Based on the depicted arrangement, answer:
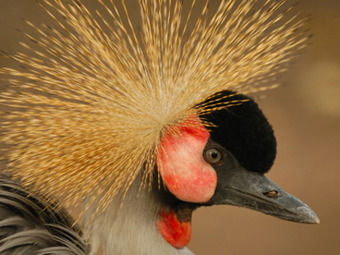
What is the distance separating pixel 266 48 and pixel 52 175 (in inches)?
20.9

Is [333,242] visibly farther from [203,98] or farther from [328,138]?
[203,98]

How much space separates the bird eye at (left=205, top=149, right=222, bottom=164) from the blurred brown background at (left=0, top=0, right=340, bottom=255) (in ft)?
4.42

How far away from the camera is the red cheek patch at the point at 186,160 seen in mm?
877

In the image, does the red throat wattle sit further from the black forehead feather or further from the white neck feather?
the black forehead feather

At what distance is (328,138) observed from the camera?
2.46 metres

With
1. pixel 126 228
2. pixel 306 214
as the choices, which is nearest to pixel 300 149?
pixel 306 214

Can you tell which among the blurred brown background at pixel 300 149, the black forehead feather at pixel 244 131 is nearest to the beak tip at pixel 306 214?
the black forehead feather at pixel 244 131

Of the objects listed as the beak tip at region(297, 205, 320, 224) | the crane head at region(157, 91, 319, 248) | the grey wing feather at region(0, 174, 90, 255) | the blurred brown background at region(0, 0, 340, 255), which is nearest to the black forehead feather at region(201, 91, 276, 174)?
the crane head at region(157, 91, 319, 248)

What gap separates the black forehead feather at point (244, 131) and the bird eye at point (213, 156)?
0.9 inches

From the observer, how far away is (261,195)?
927 mm

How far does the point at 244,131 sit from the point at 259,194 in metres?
0.16

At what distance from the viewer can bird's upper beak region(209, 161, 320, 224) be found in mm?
923

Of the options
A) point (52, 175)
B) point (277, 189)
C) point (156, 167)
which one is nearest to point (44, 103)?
point (52, 175)

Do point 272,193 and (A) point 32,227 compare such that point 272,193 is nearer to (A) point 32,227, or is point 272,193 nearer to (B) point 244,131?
(B) point 244,131
